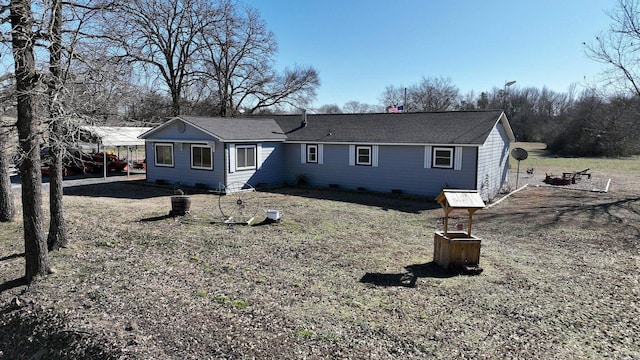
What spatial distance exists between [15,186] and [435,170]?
18.1m

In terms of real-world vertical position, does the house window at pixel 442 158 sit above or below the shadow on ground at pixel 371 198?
above

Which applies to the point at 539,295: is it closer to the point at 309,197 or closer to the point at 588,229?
the point at 588,229

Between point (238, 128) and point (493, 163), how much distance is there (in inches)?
440

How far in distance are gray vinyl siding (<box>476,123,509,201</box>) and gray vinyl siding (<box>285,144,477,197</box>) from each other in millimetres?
762

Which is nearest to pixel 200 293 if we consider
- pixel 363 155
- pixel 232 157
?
pixel 232 157

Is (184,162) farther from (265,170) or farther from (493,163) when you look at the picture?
(493,163)

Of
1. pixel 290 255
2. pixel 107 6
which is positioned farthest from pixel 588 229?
pixel 107 6

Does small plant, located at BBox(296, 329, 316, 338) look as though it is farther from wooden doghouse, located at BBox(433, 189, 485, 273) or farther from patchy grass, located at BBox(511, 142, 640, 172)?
patchy grass, located at BBox(511, 142, 640, 172)

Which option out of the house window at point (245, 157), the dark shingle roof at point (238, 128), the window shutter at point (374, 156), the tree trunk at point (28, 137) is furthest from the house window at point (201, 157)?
the tree trunk at point (28, 137)

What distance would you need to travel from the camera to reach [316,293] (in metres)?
6.59

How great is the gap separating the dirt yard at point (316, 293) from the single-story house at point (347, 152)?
4.57 metres

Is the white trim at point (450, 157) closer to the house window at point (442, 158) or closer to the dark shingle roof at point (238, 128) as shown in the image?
the house window at point (442, 158)

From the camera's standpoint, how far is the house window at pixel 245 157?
1800cm

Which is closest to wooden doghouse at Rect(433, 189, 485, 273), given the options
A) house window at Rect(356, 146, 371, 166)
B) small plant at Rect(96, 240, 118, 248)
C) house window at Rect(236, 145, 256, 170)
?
small plant at Rect(96, 240, 118, 248)
